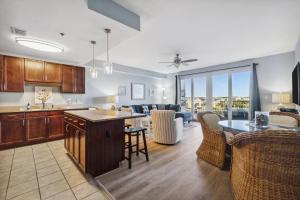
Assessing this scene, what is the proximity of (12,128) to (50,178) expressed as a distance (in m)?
2.35

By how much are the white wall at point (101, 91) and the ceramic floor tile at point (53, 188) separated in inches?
133

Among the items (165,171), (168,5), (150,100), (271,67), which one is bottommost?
(165,171)

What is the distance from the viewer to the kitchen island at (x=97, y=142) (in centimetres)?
217

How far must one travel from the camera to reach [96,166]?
225cm

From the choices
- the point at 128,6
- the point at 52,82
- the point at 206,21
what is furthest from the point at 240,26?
the point at 52,82

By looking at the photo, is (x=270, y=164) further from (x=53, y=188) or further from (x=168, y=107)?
(x=168, y=107)

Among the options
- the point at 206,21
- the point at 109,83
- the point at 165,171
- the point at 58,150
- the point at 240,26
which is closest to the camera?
the point at 165,171

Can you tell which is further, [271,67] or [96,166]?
[271,67]

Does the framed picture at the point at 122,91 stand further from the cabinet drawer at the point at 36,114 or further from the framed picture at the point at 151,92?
the cabinet drawer at the point at 36,114

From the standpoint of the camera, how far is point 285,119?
2.55m

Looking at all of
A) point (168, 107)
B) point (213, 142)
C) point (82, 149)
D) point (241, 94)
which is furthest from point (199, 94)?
point (82, 149)

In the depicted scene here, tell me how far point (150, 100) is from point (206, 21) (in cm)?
571

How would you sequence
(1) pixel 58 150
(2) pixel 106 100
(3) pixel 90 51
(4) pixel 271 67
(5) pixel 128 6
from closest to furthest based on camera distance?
(5) pixel 128 6
(1) pixel 58 150
(3) pixel 90 51
(4) pixel 271 67
(2) pixel 106 100

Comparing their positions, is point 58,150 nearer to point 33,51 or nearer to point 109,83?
point 33,51
